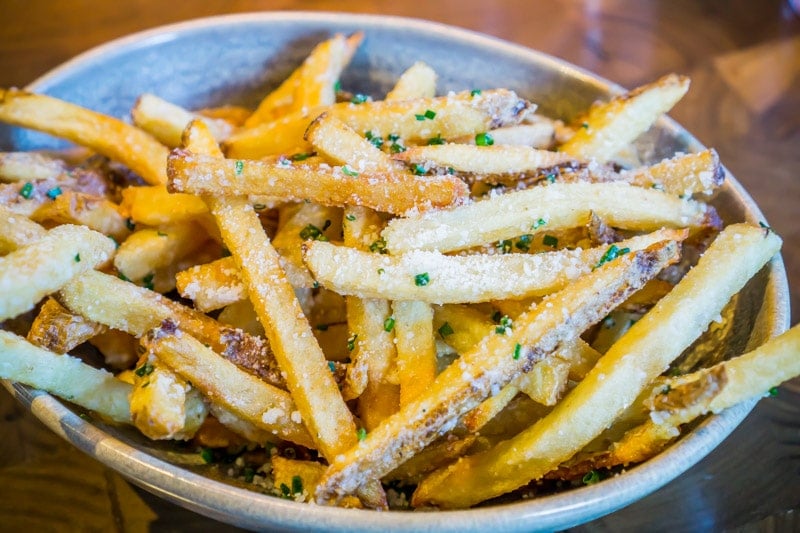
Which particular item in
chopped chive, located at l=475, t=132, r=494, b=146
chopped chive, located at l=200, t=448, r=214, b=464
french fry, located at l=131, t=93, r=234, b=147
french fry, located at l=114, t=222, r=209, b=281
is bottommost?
chopped chive, located at l=200, t=448, r=214, b=464

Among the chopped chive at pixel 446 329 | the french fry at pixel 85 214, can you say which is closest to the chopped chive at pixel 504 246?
the chopped chive at pixel 446 329

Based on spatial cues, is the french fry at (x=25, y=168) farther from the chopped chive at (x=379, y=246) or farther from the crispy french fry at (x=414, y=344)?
the crispy french fry at (x=414, y=344)

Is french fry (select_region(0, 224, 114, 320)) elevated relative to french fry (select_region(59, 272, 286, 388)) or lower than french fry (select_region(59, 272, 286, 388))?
elevated

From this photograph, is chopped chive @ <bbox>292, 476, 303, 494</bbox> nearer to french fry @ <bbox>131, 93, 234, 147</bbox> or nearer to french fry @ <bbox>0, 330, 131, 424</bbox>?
french fry @ <bbox>0, 330, 131, 424</bbox>

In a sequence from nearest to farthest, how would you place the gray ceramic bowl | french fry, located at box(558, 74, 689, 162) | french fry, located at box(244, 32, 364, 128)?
french fry, located at box(558, 74, 689, 162) → french fry, located at box(244, 32, 364, 128) → the gray ceramic bowl

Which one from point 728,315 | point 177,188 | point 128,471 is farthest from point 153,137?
point 728,315

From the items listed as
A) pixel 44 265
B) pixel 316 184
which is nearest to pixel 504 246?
pixel 316 184


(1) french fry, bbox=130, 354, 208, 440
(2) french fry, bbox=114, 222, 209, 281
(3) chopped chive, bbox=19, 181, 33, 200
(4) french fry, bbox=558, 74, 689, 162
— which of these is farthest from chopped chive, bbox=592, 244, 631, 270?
(3) chopped chive, bbox=19, 181, 33, 200

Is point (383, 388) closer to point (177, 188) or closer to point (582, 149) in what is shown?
point (177, 188)
